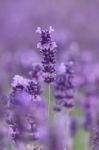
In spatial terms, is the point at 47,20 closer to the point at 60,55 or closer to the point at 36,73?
the point at 60,55

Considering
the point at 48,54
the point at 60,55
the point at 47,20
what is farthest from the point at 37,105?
the point at 47,20

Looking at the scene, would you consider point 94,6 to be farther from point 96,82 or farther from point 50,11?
point 96,82

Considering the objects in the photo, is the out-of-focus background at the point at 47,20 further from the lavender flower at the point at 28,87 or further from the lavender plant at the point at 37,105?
the lavender flower at the point at 28,87

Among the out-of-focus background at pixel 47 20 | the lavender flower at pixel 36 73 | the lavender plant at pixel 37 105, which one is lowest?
the lavender plant at pixel 37 105

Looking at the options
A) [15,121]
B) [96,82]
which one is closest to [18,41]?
[96,82]

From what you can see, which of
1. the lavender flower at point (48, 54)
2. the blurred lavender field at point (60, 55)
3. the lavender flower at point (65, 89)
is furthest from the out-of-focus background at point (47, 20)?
the lavender flower at point (48, 54)
